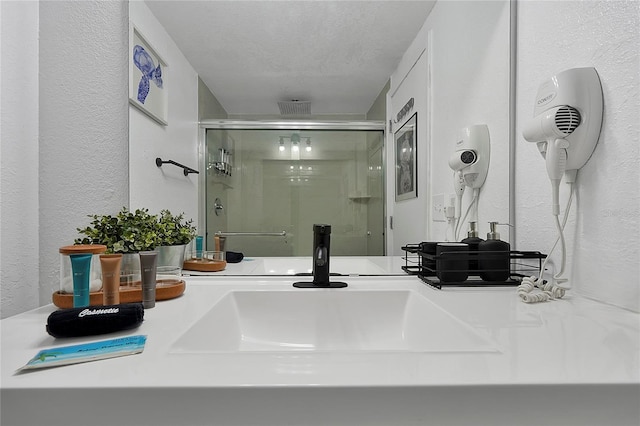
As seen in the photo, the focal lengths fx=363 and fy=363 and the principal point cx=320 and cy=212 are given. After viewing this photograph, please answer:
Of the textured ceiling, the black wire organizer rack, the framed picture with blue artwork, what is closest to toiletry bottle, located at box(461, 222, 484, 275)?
the black wire organizer rack

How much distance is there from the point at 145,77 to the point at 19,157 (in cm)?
46

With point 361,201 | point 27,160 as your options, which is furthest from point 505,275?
point 27,160

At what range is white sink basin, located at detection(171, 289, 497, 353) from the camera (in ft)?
2.85

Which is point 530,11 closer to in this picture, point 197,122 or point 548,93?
point 548,93

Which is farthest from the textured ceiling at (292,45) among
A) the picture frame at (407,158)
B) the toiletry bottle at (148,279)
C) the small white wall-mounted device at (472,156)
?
the toiletry bottle at (148,279)

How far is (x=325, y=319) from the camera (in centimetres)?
93

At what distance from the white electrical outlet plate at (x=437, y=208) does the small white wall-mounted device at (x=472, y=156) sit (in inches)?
4.2

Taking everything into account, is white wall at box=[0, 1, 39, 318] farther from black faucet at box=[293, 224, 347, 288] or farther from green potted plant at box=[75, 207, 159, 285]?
black faucet at box=[293, 224, 347, 288]

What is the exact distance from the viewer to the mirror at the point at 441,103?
121 centimetres

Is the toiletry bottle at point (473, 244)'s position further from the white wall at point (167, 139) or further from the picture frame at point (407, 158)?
the white wall at point (167, 139)

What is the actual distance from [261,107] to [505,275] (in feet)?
2.97

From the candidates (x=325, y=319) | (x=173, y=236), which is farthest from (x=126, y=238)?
(x=325, y=319)

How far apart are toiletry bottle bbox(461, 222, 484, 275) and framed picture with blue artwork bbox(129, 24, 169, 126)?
1072 millimetres

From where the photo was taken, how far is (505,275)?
1.05 meters
